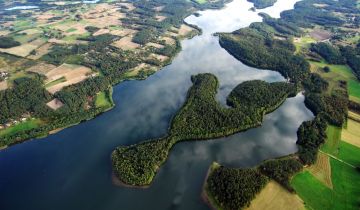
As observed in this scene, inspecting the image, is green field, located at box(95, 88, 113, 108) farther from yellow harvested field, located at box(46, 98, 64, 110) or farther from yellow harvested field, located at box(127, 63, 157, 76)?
yellow harvested field, located at box(127, 63, 157, 76)

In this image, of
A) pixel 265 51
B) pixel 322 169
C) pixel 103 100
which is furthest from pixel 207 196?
pixel 265 51

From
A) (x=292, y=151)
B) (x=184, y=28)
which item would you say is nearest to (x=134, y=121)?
(x=292, y=151)

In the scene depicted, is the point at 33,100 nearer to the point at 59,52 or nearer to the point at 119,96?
the point at 119,96

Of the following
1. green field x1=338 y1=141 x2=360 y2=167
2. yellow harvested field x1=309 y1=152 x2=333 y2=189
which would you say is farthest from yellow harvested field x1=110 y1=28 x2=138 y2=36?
green field x1=338 y1=141 x2=360 y2=167

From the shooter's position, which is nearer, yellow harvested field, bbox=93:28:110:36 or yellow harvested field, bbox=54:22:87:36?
yellow harvested field, bbox=93:28:110:36

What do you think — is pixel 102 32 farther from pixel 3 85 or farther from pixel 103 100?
pixel 103 100

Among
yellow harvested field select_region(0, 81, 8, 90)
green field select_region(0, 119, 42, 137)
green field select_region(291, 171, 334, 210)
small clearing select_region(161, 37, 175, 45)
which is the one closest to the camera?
green field select_region(291, 171, 334, 210)

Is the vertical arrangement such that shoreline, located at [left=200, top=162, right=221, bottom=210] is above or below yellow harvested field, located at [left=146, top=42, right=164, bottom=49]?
below
